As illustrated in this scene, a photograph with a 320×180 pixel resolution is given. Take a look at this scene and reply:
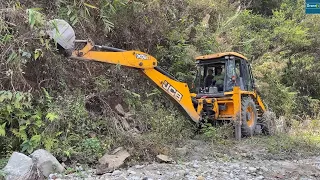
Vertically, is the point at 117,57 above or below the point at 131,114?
above

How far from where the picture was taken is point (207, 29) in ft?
36.3

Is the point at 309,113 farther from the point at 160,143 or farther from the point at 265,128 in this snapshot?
the point at 160,143

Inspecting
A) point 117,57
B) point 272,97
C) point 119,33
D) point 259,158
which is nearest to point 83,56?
point 117,57

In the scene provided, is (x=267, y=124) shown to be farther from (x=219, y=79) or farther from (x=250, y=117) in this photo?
(x=219, y=79)

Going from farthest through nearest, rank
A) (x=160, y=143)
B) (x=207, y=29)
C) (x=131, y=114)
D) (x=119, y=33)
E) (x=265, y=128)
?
(x=207, y=29)
(x=265, y=128)
(x=119, y=33)
(x=131, y=114)
(x=160, y=143)

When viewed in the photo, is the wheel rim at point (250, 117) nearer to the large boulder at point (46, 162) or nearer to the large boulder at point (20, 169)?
the large boulder at point (46, 162)

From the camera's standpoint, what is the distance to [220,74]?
8.33m

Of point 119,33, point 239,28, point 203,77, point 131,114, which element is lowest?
point 131,114

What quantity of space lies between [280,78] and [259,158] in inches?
283

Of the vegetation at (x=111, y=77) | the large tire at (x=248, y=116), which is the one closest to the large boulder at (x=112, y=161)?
the vegetation at (x=111, y=77)

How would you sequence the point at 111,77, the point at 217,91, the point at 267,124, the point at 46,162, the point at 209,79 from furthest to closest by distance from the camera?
the point at 267,124
the point at 209,79
the point at 217,91
the point at 111,77
the point at 46,162

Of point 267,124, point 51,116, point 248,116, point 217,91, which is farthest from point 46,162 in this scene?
point 267,124

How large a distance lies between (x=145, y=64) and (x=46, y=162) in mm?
2820

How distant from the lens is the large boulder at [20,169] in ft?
14.3
